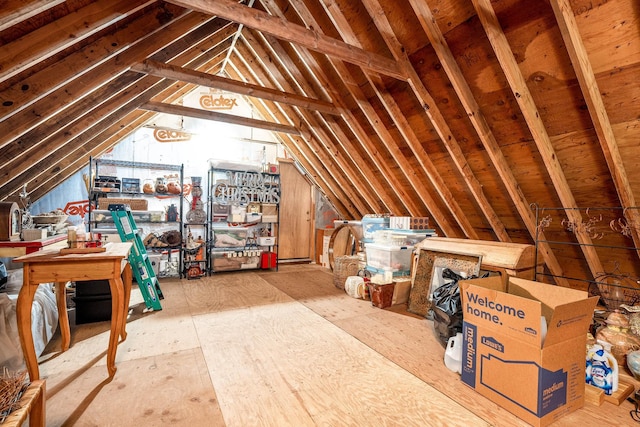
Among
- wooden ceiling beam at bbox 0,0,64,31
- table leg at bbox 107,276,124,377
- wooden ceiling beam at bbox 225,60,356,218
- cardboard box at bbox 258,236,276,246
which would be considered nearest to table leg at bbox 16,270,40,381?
Answer: table leg at bbox 107,276,124,377

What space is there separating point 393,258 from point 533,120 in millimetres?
2182

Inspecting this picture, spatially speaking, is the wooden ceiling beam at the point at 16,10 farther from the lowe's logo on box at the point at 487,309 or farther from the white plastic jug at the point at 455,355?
the white plastic jug at the point at 455,355

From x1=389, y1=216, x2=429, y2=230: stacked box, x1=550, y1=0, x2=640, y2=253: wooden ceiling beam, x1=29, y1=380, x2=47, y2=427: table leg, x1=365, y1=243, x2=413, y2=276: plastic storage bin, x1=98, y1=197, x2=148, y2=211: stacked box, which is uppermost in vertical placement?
x1=550, y1=0, x2=640, y2=253: wooden ceiling beam

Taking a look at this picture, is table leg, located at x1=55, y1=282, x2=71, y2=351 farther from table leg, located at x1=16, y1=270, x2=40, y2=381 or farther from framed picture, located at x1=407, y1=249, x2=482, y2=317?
framed picture, located at x1=407, y1=249, x2=482, y2=317

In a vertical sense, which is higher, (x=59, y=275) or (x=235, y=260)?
(x=59, y=275)

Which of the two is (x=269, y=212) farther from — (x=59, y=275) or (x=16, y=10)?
(x=16, y=10)

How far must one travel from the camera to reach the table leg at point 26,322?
1.72 m

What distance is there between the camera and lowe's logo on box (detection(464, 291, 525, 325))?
166 cm

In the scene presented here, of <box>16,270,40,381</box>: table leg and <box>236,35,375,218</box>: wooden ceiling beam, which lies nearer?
<box>16,270,40,381</box>: table leg

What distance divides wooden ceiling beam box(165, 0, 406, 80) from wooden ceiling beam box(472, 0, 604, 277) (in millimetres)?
801

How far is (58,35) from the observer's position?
5.65 feet

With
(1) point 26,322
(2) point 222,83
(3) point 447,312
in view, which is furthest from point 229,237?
(3) point 447,312

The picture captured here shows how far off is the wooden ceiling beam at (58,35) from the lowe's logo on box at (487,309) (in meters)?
2.91

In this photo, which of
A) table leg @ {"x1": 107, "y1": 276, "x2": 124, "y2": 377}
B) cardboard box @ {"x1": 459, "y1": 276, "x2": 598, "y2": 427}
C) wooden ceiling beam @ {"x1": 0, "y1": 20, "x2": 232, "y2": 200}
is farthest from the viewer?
wooden ceiling beam @ {"x1": 0, "y1": 20, "x2": 232, "y2": 200}
